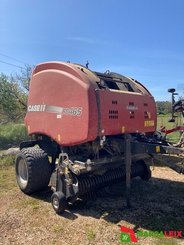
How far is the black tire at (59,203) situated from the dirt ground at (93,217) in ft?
0.33

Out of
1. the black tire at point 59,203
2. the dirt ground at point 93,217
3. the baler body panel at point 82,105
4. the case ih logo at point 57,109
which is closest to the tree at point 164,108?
the baler body panel at point 82,105

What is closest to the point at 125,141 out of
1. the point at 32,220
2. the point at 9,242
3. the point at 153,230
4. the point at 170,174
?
the point at 153,230

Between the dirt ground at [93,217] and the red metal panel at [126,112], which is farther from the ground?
the red metal panel at [126,112]

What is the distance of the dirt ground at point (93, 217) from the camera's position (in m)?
4.02

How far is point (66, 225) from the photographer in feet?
14.5

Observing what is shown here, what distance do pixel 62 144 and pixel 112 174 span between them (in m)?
1.32

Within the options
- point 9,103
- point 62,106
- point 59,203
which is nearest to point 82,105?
point 62,106

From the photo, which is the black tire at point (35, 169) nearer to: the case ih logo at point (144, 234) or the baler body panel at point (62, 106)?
the baler body panel at point (62, 106)

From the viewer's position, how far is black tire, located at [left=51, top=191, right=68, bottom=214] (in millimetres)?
4812

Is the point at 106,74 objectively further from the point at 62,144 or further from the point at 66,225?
the point at 66,225

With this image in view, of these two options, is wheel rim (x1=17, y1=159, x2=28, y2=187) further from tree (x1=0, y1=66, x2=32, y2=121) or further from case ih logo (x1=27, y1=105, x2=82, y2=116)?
tree (x1=0, y1=66, x2=32, y2=121)

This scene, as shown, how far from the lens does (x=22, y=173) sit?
244 inches

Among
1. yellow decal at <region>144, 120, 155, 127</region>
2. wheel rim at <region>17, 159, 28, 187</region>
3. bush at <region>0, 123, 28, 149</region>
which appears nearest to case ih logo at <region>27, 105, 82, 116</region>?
wheel rim at <region>17, 159, 28, 187</region>

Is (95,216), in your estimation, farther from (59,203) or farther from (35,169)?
(35,169)
